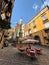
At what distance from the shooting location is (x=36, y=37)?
3225 centimetres

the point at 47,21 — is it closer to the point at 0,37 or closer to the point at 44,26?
the point at 44,26

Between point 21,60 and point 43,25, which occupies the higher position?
point 43,25

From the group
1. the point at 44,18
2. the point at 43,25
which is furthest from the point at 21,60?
the point at 43,25

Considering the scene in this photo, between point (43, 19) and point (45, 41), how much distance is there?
4.47 meters

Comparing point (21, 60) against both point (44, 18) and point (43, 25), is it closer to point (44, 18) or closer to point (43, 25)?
point (44, 18)

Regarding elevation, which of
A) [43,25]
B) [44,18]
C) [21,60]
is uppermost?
[44,18]

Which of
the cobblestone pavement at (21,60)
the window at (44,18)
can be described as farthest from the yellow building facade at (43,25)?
the cobblestone pavement at (21,60)

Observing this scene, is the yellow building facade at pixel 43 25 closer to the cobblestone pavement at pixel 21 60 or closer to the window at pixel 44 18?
the window at pixel 44 18

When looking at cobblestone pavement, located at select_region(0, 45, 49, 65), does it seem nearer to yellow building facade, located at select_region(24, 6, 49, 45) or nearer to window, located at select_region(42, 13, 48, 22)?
yellow building facade, located at select_region(24, 6, 49, 45)

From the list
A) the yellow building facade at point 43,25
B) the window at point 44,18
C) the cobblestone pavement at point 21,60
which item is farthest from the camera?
the window at point 44,18

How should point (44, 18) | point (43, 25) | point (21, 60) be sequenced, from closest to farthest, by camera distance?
point (21, 60) → point (44, 18) → point (43, 25)

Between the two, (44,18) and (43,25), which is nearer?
(44,18)

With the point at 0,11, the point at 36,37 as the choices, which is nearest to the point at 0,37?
the point at 0,11

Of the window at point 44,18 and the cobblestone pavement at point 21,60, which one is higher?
the window at point 44,18
